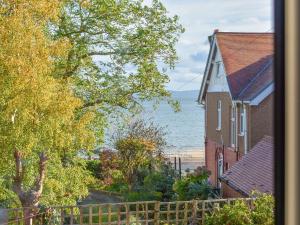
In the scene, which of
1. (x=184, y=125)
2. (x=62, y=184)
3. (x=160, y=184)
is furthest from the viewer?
(x=184, y=125)

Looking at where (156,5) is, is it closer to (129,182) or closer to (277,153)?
(129,182)

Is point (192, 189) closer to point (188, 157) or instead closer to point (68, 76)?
point (68, 76)

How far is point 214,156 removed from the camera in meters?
7.98

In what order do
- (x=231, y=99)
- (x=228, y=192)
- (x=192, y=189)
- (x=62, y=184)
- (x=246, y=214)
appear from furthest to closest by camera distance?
(x=231, y=99), (x=192, y=189), (x=228, y=192), (x=62, y=184), (x=246, y=214)

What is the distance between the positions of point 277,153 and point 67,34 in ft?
15.0

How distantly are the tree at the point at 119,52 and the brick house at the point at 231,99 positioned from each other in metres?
0.98

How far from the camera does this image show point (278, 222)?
0.78 m

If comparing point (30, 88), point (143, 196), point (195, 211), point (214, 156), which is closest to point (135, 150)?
point (143, 196)

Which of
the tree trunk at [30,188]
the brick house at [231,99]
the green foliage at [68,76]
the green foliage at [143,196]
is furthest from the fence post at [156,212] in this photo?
the green foliage at [143,196]

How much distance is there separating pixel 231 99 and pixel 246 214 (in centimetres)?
372

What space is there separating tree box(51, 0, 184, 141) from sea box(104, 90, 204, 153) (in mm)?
920

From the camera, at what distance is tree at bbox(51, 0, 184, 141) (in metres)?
5.28

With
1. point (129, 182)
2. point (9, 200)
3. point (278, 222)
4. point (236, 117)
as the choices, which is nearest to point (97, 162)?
point (129, 182)

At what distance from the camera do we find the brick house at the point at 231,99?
6.09 metres
